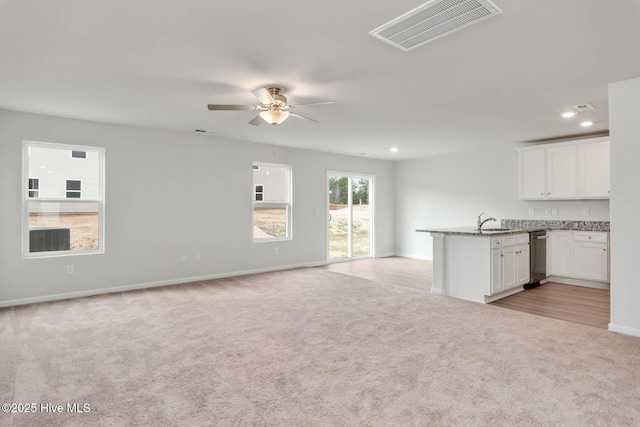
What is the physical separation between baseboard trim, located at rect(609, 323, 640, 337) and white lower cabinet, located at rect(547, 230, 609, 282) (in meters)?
2.30

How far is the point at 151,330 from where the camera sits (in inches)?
142

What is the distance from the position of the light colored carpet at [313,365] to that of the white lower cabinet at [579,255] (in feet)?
7.95

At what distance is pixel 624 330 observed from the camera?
346cm

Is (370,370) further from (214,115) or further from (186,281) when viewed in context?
(186,281)

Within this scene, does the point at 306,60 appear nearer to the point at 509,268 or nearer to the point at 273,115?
the point at 273,115

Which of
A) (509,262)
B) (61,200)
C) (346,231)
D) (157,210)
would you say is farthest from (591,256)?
(61,200)

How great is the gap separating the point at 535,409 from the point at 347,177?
6602 mm

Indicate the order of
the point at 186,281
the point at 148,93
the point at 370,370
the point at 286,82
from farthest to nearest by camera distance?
the point at 186,281 → the point at 148,93 → the point at 286,82 → the point at 370,370

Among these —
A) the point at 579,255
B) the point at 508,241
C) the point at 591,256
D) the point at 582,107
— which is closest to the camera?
the point at 582,107

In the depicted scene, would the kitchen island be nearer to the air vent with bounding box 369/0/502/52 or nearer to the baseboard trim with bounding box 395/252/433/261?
the air vent with bounding box 369/0/502/52

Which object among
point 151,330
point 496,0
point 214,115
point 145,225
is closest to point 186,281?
point 145,225

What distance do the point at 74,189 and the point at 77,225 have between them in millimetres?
500

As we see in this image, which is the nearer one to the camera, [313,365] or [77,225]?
[313,365]

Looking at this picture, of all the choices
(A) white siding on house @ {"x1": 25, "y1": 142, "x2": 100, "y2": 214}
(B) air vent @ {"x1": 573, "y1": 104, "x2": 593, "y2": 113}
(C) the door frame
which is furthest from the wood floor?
(A) white siding on house @ {"x1": 25, "y1": 142, "x2": 100, "y2": 214}
